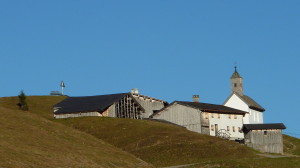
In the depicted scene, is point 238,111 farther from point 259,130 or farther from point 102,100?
point 102,100

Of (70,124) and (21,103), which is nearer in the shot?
(70,124)

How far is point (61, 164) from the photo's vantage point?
173 ft

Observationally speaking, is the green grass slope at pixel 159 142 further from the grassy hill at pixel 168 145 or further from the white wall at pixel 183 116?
the white wall at pixel 183 116

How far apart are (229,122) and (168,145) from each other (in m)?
31.5

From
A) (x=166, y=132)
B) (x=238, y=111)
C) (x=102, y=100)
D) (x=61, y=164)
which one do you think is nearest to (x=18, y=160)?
(x=61, y=164)

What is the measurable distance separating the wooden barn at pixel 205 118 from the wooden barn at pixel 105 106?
3803mm

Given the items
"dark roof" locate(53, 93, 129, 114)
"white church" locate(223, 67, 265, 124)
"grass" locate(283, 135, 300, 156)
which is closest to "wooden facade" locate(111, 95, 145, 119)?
"dark roof" locate(53, 93, 129, 114)

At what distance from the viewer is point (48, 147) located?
60.9 meters

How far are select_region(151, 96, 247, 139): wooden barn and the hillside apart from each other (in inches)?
1102

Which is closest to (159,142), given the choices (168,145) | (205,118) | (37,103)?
(168,145)

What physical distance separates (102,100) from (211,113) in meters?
18.3

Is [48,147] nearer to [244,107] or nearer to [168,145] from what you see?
[168,145]

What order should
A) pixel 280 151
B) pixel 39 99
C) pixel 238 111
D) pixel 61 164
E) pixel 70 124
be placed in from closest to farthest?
1. pixel 61 164
2. pixel 70 124
3. pixel 280 151
4. pixel 238 111
5. pixel 39 99

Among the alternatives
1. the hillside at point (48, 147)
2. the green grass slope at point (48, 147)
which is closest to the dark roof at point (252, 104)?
the green grass slope at point (48, 147)
